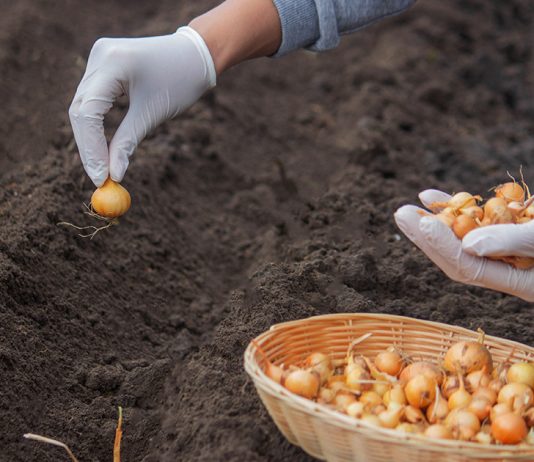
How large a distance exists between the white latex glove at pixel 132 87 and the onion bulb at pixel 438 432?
1365 millimetres

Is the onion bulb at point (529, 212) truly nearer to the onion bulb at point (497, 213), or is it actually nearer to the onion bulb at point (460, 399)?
the onion bulb at point (497, 213)

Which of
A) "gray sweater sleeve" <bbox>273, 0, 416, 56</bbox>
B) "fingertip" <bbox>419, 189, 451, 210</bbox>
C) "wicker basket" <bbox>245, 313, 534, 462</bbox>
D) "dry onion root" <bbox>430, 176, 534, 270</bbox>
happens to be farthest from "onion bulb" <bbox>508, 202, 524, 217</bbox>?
"gray sweater sleeve" <bbox>273, 0, 416, 56</bbox>

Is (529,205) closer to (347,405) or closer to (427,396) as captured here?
(427,396)

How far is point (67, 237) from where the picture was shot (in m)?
3.45

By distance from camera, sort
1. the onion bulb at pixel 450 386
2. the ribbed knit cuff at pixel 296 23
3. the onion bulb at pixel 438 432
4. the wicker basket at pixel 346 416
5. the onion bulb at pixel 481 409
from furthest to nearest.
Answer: the ribbed knit cuff at pixel 296 23, the onion bulb at pixel 450 386, the onion bulb at pixel 481 409, the onion bulb at pixel 438 432, the wicker basket at pixel 346 416

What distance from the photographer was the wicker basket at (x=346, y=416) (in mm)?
1935

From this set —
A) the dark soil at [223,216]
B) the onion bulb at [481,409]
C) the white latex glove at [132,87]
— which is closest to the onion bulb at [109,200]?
the white latex glove at [132,87]

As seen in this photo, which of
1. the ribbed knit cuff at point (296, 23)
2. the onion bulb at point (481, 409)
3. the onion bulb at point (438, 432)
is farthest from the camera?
the ribbed knit cuff at point (296, 23)

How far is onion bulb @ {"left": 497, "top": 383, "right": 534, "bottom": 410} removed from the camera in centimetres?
216

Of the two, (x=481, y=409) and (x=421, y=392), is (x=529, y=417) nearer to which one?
(x=481, y=409)

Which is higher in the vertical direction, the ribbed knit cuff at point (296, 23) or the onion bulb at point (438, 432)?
the ribbed knit cuff at point (296, 23)

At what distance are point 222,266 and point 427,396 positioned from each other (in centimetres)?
189

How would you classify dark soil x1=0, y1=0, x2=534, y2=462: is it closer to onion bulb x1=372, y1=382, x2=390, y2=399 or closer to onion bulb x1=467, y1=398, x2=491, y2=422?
onion bulb x1=372, y1=382, x2=390, y2=399

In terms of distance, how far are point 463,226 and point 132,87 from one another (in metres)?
1.24
